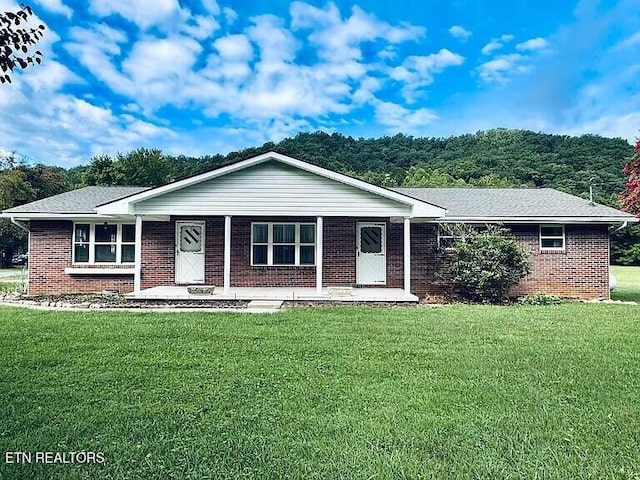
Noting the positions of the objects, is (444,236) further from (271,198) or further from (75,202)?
(75,202)

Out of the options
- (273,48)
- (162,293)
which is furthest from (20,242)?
(162,293)

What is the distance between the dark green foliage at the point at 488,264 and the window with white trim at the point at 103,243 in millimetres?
9786

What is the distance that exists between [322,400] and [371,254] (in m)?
10.1

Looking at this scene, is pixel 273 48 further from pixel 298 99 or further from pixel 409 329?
pixel 409 329

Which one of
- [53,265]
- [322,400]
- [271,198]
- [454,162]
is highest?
[454,162]

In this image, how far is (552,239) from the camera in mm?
14352

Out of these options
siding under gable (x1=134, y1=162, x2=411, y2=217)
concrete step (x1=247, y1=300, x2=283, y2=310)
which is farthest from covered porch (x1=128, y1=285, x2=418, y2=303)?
siding under gable (x1=134, y1=162, x2=411, y2=217)

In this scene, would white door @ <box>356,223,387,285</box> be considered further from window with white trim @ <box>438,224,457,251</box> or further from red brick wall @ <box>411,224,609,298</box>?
window with white trim @ <box>438,224,457,251</box>

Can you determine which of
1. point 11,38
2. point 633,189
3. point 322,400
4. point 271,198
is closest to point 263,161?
point 271,198

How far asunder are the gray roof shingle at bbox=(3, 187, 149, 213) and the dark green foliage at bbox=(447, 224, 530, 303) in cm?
1030

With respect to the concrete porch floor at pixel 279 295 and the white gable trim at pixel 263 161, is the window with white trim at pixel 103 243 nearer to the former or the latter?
the concrete porch floor at pixel 279 295

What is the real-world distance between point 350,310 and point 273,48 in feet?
57.7

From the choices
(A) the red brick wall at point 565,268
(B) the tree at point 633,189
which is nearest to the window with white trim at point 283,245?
(A) the red brick wall at point 565,268

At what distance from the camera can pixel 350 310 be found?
10.9m
